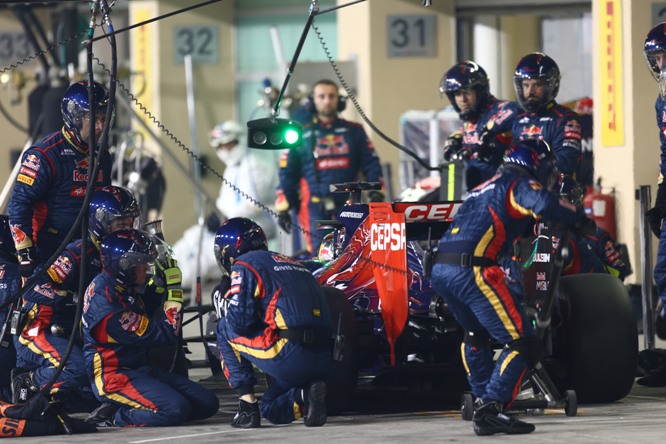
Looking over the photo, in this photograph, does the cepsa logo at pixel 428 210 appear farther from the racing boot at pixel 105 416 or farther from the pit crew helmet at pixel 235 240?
the racing boot at pixel 105 416

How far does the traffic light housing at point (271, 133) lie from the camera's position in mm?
10953

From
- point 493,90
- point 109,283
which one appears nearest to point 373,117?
point 493,90

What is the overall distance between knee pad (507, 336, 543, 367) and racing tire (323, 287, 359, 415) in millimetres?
980

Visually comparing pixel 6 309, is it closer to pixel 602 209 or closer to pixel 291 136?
pixel 291 136

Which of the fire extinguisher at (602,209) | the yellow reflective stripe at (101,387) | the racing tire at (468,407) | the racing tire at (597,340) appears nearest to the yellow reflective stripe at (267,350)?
the yellow reflective stripe at (101,387)

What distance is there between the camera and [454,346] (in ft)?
31.1

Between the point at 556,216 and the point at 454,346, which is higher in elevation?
the point at 556,216

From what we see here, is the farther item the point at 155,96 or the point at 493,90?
the point at 155,96

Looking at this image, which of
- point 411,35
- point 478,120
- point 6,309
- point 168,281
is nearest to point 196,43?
point 411,35

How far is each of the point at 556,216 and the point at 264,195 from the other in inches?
475

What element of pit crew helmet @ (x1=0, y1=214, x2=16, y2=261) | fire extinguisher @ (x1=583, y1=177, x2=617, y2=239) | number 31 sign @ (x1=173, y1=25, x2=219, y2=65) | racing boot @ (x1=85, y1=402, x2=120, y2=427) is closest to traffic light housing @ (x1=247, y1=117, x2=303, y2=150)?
pit crew helmet @ (x1=0, y1=214, x2=16, y2=261)

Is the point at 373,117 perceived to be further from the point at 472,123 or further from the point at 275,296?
the point at 275,296

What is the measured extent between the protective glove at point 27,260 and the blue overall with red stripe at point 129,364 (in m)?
0.77

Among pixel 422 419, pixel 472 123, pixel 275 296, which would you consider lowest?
pixel 422 419
